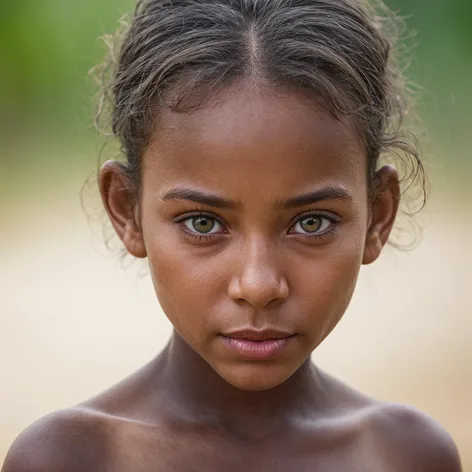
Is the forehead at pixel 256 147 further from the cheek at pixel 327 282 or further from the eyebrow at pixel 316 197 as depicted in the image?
the cheek at pixel 327 282

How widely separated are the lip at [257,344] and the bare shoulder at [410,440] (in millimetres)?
521

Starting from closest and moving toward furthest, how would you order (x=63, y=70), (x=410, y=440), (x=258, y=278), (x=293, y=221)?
1. (x=258, y=278)
2. (x=293, y=221)
3. (x=410, y=440)
4. (x=63, y=70)

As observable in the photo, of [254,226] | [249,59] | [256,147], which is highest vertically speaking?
[249,59]

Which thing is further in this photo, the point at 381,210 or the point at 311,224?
the point at 381,210

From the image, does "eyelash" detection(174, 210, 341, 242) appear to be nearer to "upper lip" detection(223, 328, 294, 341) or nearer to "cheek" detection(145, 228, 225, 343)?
"cheek" detection(145, 228, 225, 343)

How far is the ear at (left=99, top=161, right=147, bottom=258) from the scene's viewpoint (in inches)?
100

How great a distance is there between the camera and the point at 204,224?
7.55ft

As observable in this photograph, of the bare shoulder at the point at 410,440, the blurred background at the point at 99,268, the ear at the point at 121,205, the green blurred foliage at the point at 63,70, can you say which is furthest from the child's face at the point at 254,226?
the green blurred foliage at the point at 63,70

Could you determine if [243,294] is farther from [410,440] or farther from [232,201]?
[410,440]

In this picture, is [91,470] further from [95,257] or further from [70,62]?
[70,62]

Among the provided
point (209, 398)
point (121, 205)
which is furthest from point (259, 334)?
point (121, 205)

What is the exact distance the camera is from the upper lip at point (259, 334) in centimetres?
225

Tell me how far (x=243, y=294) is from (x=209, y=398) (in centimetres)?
46

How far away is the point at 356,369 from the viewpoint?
544cm
